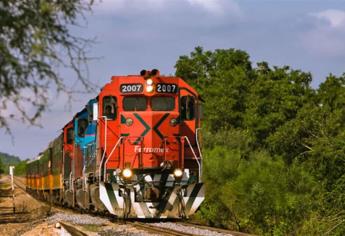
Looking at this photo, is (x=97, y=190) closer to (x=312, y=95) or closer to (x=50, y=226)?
(x=50, y=226)

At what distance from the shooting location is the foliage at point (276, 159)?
51.5 ft

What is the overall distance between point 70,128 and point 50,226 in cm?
804

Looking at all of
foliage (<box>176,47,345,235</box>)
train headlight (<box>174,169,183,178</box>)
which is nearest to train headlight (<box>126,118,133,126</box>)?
train headlight (<box>174,169,183,178</box>)

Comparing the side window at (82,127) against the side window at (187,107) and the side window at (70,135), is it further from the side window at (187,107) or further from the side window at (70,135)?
the side window at (187,107)

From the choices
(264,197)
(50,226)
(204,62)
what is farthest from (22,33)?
(204,62)

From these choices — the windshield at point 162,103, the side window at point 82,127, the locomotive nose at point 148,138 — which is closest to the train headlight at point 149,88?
the windshield at point 162,103

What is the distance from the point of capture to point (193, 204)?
637 inches

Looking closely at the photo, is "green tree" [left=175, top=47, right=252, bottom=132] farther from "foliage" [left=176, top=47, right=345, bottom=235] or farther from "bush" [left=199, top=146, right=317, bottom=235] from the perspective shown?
"bush" [left=199, top=146, right=317, bottom=235]

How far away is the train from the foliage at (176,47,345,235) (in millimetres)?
2834

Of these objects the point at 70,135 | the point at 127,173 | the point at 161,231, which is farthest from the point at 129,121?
the point at 70,135

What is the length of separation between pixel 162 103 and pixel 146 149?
4.07 ft

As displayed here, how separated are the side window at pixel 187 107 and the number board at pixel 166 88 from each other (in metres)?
0.37

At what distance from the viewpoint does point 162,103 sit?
16.9m

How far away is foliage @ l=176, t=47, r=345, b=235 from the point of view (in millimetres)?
15703
